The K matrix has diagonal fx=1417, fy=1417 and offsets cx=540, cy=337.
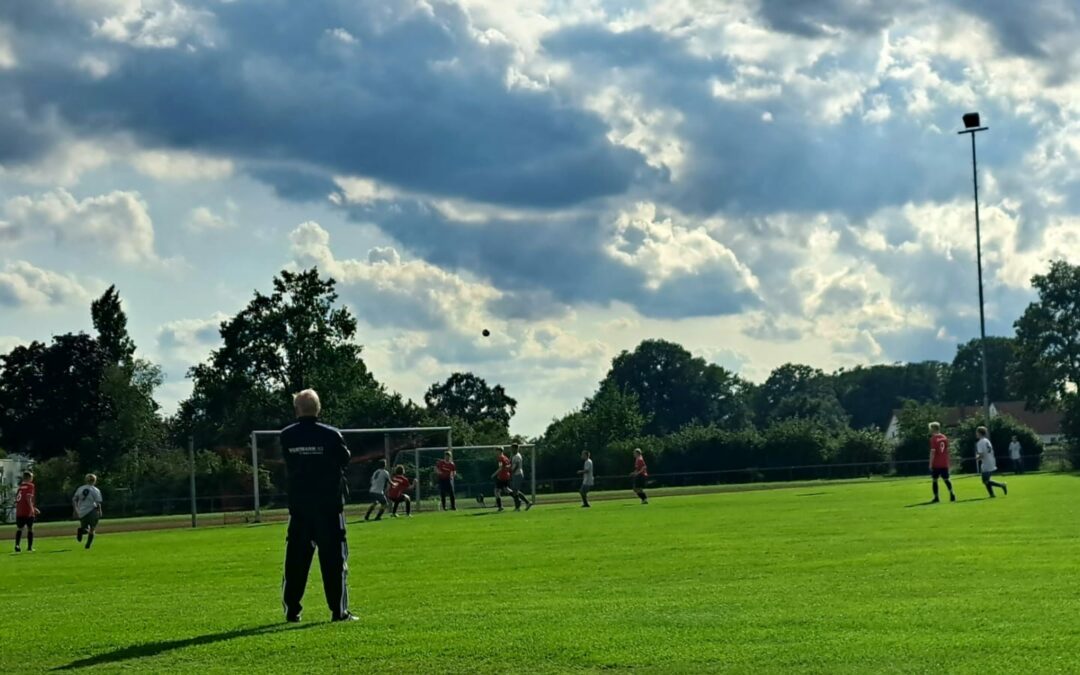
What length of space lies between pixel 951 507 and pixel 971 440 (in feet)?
166

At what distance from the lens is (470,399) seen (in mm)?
154125

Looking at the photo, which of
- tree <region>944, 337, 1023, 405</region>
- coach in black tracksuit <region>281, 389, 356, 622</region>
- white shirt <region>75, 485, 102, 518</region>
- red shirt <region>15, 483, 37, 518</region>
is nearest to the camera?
coach in black tracksuit <region>281, 389, 356, 622</region>

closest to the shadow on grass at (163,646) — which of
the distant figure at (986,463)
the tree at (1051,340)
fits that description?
the distant figure at (986,463)

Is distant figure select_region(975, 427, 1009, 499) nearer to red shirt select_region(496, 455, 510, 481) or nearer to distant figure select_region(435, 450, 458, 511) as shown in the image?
red shirt select_region(496, 455, 510, 481)

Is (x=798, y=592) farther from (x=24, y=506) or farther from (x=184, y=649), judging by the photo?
(x=24, y=506)

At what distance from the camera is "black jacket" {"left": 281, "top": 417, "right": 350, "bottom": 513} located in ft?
38.7

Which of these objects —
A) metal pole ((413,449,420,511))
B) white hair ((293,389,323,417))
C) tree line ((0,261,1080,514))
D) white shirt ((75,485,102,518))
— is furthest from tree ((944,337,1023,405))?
white hair ((293,389,323,417))

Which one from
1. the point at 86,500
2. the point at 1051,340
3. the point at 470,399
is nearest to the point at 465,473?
the point at 86,500

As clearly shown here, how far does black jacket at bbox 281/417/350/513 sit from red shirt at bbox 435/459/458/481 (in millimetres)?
33096

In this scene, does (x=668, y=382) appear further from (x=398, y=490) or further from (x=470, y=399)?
(x=398, y=490)

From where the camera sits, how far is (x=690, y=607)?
12023 millimetres

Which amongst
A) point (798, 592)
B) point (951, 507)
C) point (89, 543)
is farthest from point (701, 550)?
point (89, 543)

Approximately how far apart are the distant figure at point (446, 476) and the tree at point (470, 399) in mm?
105822

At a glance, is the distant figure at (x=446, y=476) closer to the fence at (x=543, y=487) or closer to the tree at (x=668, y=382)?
the fence at (x=543, y=487)
